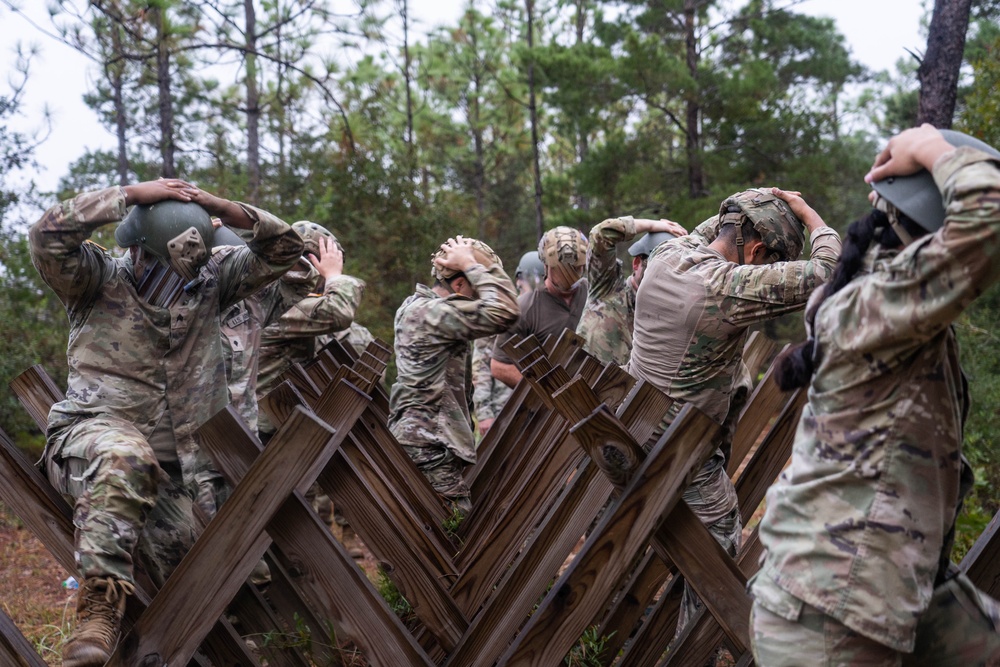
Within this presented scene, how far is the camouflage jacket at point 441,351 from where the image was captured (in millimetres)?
5203

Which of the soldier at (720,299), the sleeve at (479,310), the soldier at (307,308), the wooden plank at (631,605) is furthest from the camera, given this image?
→ the soldier at (307,308)

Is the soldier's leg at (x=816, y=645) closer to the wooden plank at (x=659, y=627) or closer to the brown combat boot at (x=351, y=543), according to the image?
the wooden plank at (x=659, y=627)

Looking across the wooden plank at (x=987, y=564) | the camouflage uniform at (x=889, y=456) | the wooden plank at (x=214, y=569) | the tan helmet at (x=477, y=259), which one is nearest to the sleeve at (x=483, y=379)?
the tan helmet at (x=477, y=259)

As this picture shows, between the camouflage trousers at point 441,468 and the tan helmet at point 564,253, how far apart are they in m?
2.34

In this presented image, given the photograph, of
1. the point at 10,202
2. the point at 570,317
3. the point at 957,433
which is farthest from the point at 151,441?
the point at 10,202

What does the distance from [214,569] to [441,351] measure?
269 cm

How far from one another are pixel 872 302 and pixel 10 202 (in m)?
11.7

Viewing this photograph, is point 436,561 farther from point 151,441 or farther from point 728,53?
point 728,53

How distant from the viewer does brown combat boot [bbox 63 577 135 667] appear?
2.88m

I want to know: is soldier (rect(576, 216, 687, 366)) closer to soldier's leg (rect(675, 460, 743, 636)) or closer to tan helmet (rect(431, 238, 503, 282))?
tan helmet (rect(431, 238, 503, 282))

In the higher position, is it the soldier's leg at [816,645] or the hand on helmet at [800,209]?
the hand on helmet at [800,209]

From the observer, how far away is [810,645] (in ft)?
7.48

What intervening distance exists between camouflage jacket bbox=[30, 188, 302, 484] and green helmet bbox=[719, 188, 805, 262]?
2.14 metres

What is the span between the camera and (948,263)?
208 centimetres
